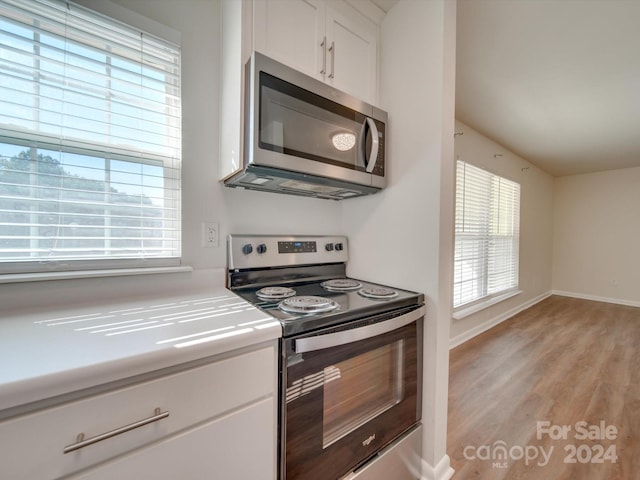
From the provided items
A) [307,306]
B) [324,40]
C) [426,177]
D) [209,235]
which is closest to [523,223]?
[426,177]

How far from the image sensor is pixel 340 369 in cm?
102

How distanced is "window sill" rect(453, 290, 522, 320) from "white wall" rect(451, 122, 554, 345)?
0.31 ft

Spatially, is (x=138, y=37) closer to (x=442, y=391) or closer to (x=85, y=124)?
(x=85, y=124)

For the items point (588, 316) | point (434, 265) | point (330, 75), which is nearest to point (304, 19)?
point (330, 75)

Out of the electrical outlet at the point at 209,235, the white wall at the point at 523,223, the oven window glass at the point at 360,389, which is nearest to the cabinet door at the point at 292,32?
the electrical outlet at the point at 209,235

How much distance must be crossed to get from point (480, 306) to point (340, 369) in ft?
9.42

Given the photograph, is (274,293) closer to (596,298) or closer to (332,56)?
(332,56)

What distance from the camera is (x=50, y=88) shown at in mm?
1015

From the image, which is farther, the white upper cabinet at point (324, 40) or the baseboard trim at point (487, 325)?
the baseboard trim at point (487, 325)

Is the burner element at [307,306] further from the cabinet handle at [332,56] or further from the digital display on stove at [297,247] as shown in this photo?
the cabinet handle at [332,56]

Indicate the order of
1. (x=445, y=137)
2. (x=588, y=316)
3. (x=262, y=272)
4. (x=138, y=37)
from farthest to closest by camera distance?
(x=588, y=316) < (x=262, y=272) < (x=445, y=137) < (x=138, y=37)

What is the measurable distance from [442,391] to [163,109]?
194 centimetres

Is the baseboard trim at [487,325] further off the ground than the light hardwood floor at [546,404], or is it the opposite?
the baseboard trim at [487,325]

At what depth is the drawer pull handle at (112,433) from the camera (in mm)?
578
